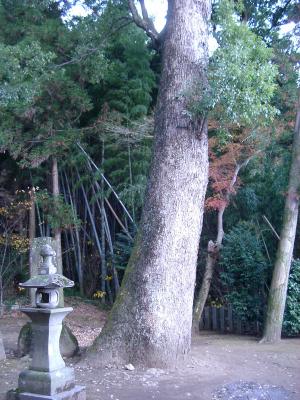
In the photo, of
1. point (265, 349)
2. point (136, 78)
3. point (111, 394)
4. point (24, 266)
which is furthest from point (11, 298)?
point (111, 394)

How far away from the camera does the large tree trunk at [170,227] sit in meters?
6.71

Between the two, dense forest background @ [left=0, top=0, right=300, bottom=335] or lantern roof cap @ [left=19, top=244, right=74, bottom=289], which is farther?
dense forest background @ [left=0, top=0, right=300, bottom=335]

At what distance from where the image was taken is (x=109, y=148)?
12.2 meters

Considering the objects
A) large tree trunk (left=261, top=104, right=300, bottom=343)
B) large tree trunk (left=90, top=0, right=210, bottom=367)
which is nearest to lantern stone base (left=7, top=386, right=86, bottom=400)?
large tree trunk (left=90, top=0, right=210, bottom=367)

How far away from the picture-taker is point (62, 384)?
501 cm

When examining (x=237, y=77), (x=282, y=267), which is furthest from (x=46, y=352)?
(x=282, y=267)

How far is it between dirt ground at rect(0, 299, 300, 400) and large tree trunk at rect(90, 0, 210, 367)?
0.34 m

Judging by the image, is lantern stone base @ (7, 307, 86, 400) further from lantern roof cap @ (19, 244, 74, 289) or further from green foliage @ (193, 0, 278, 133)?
green foliage @ (193, 0, 278, 133)

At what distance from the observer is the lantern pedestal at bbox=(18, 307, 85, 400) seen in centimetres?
489

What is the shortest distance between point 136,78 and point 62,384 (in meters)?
8.39

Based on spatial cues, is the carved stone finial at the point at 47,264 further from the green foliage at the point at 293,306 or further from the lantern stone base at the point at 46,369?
the green foliage at the point at 293,306

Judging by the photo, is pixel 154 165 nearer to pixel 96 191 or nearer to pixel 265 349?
pixel 265 349

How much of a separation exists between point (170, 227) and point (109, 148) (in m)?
5.68

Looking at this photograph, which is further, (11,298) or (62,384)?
(11,298)
